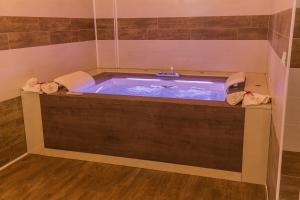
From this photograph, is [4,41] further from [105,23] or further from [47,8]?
[105,23]

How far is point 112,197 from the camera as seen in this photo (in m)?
2.19

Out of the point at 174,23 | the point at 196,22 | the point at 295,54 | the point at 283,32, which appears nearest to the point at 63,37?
the point at 174,23

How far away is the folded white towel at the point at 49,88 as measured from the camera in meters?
2.76

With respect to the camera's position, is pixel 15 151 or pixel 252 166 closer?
pixel 252 166

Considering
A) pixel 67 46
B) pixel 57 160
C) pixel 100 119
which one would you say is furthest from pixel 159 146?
pixel 67 46

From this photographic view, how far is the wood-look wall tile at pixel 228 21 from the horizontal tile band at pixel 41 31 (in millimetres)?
1478

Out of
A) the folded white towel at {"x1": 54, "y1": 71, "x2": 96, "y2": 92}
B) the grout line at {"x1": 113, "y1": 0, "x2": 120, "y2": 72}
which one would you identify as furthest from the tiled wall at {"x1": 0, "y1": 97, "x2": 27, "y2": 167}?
the grout line at {"x1": 113, "y1": 0, "x2": 120, "y2": 72}

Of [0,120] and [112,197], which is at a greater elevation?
[0,120]

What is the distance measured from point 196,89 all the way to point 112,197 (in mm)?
1604

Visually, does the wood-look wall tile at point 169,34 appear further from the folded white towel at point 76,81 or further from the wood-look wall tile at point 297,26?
the wood-look wall tile at point 297,26

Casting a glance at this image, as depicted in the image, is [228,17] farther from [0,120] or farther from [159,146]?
[0,120]

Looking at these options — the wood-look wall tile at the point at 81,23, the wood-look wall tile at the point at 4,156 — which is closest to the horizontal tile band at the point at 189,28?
the wood-look wall tile at the point at 81,23

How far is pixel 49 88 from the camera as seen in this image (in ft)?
9.13

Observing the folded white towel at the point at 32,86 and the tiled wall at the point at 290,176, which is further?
the folded white towel at the point at 32,86
